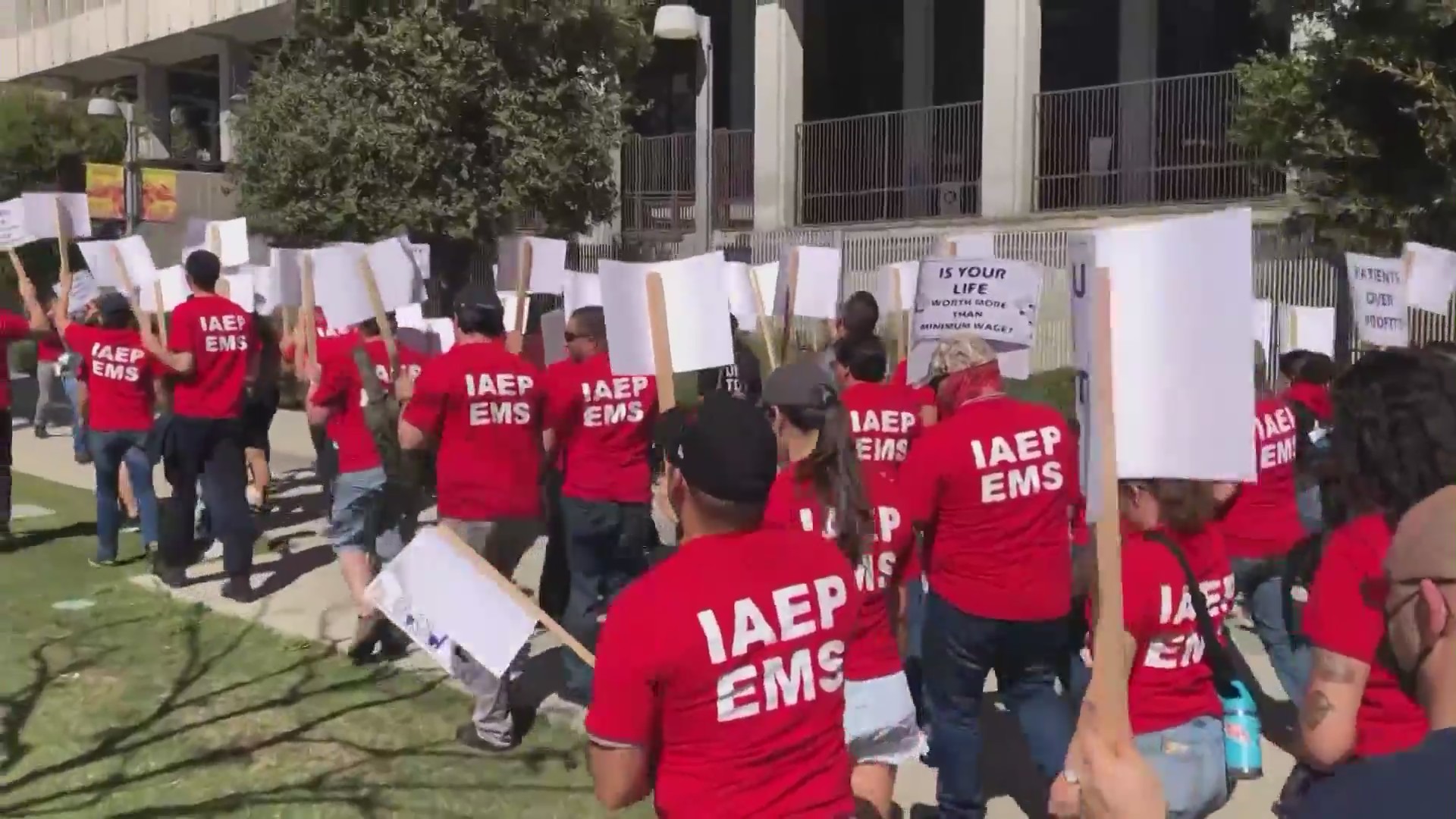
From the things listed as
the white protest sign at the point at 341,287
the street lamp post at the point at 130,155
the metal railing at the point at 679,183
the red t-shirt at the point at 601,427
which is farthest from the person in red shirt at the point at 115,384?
the metal railing at the point at 679,183

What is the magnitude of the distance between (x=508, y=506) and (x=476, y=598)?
6.27 ft

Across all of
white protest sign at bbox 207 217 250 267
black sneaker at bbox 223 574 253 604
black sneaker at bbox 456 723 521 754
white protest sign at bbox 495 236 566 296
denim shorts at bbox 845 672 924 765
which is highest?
white protest sign at bbox 207 217 250 267

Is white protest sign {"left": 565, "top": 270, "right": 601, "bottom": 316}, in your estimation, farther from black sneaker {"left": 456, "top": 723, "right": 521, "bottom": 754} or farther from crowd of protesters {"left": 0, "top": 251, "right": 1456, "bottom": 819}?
black sneaker {"left": 456, "top": 723, "right": 521, "bottom": 754}

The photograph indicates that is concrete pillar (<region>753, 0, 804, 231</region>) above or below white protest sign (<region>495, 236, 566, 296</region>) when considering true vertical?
above

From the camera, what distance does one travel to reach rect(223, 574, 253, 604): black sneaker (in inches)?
313

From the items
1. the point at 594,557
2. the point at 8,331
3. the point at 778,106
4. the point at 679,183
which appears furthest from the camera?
the point at 679,183

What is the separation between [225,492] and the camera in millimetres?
7754

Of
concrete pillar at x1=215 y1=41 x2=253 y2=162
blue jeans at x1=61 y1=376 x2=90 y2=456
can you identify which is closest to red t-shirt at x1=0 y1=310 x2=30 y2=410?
blue jeans at x1=61 y1=376 x2=90 y2=456

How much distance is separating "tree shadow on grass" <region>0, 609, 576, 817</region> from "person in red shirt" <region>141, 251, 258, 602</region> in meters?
1.00

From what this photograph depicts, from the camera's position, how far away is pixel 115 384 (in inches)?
326

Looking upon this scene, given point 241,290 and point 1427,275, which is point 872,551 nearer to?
point 1427,275

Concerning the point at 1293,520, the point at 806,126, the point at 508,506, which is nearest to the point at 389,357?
the point at 508,506

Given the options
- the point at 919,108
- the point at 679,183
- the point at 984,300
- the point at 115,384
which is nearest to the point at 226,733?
the point at 115,384

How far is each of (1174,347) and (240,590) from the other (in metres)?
6.63
